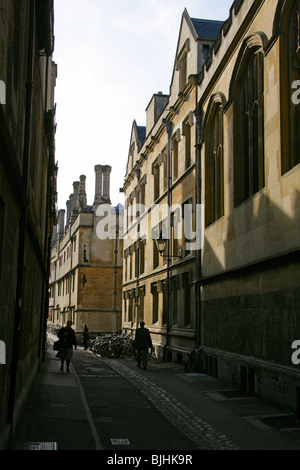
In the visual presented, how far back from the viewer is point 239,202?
14.7 m

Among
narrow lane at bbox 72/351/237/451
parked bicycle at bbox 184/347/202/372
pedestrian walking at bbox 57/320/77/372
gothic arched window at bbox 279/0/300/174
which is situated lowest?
narrow lane at bbox 72/351/237/451

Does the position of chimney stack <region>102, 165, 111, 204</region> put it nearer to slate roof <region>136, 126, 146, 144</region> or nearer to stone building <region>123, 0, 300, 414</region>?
slate roof <region>136, 126, 146, 144</region>

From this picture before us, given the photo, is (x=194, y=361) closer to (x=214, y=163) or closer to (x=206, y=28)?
(x=214, y=163)

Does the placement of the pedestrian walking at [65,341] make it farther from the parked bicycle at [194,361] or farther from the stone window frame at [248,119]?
the stone window frame at [248,119]

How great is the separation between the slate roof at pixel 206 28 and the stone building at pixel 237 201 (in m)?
0.10

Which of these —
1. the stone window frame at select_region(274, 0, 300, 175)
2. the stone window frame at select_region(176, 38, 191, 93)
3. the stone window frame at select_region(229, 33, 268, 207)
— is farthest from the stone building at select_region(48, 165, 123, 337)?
the stone window frame at select_region(274, 0, 300, 175)

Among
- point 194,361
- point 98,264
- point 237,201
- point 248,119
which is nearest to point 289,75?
point 248,119

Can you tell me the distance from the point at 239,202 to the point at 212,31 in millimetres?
11110

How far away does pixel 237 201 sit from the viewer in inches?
580

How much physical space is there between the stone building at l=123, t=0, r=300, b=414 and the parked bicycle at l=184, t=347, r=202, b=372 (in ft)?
1.18

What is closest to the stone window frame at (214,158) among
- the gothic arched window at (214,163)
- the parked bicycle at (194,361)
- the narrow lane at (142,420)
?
the gothic arched window at (214,163)

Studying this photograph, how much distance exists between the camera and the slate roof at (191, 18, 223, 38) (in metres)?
22.3

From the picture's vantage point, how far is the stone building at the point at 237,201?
11250mm
